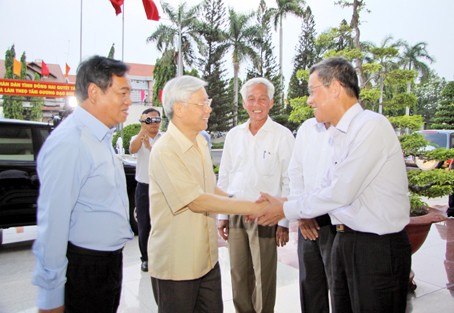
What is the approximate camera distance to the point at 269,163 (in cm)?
283

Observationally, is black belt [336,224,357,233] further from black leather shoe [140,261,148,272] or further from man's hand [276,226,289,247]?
black leather shoe [140,261,148,272]

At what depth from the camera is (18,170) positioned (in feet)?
13.9

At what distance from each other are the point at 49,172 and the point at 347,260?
4.71 feet

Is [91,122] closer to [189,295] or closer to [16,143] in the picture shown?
[189,295]

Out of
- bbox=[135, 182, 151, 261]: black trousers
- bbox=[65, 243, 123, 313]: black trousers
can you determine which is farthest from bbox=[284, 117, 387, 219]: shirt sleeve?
bbox=[135, 182, 151, 261]: black trousers

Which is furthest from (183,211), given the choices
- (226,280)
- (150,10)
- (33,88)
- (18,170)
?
(33,88)

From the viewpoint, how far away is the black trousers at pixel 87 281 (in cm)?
159

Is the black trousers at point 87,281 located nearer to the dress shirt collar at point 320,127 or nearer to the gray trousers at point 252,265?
the gray trousers at point 252,265

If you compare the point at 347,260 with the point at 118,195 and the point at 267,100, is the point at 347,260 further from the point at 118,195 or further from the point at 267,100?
the point at 267,100

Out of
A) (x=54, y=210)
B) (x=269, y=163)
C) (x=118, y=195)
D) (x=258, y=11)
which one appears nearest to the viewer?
(x=54, y=210)

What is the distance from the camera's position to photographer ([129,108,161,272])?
3883 millimetres

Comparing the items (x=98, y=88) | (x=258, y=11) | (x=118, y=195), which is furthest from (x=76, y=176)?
(x=258, y=11)

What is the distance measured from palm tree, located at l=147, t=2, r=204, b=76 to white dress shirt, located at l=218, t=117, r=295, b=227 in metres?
23.0

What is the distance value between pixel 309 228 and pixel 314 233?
46 mm
